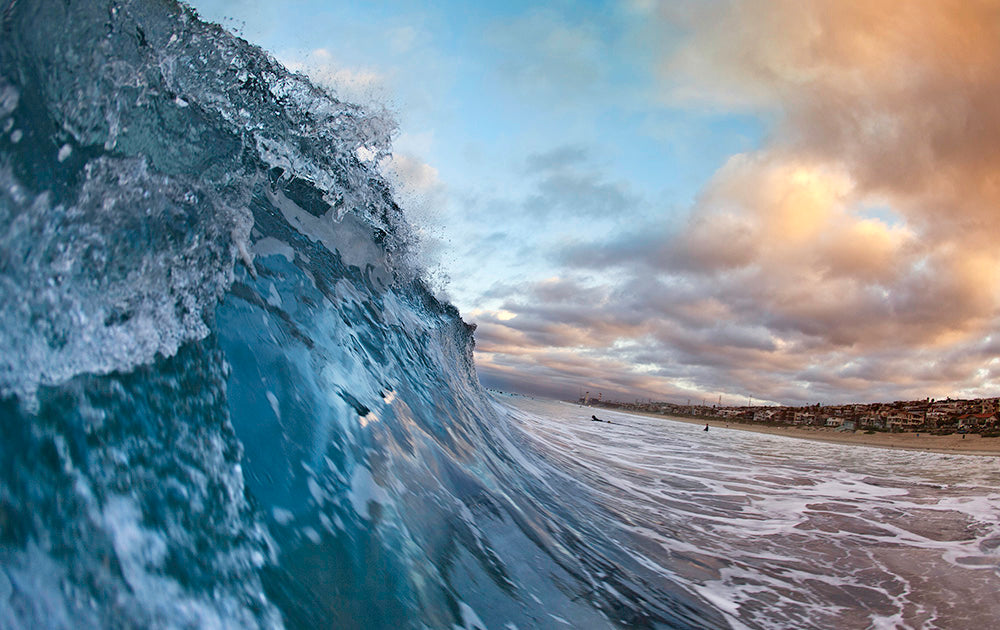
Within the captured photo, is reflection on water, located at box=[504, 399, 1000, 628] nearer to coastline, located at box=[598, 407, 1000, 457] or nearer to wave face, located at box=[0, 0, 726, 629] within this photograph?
wave face, located at box=[0, 0, 726, 629]

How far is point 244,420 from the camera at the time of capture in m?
2.35

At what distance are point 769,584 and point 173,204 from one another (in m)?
5.34

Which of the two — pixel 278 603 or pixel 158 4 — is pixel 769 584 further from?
pixel 158 4

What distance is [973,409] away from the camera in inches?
2749

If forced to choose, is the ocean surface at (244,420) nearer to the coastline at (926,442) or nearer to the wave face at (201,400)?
the wave face at (201,400)

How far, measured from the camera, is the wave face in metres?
1.44

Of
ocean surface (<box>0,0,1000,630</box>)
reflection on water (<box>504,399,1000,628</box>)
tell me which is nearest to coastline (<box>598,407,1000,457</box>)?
reflection on water (<box>504,399,1000,628</box>)

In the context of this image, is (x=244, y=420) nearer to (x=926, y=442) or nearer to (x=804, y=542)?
(x=804, y=542)

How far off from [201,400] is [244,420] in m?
0.22

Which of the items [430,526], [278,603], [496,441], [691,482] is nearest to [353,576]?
[278,603]

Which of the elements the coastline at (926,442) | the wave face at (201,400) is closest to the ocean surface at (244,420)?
the wave face at (201,400)

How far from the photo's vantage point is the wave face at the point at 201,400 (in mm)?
1444

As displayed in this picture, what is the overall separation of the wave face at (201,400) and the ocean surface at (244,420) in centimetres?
1

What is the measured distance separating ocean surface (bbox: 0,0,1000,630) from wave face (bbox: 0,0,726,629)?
0.04 feet
